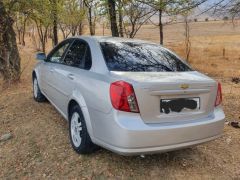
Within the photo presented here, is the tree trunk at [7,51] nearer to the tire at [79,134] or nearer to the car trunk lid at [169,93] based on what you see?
the tire at [79,134]

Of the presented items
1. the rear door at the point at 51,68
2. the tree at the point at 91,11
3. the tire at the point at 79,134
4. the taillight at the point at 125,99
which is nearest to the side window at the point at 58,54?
the rear door at the point at 51,68

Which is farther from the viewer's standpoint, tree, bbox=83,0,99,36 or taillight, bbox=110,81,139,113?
tree, bbox=83,0,99,36

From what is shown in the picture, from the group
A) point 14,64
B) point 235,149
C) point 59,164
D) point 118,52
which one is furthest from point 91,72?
point 14,64

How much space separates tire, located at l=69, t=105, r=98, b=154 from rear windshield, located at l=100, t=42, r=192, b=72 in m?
0.77

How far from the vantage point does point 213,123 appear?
13.5 feet

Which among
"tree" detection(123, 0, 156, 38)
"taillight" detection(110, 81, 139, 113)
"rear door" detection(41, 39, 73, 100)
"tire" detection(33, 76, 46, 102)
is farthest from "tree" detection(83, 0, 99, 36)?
"taillight" detection(110, 81, 139, 113)

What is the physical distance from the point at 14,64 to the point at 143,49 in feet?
18.5

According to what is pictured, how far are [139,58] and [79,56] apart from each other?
937mm

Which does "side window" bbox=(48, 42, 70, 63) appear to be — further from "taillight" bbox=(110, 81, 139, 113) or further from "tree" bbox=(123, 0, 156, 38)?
"tree" bbox=(123, 0, 156, 38)

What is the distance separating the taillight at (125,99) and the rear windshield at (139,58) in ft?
1.68

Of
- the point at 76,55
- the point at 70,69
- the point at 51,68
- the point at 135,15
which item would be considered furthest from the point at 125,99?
the point at 135,15

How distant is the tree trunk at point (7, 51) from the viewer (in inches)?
361

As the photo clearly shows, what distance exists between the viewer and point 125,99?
3.65 m

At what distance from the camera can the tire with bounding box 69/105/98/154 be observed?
4281 millimetres
